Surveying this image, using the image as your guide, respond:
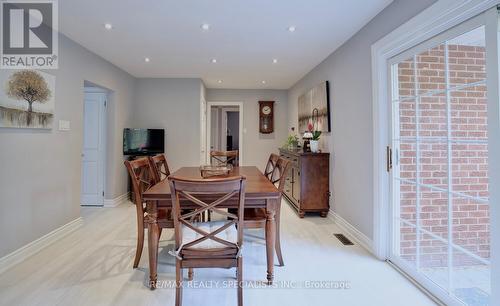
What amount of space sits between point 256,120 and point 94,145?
3472mm

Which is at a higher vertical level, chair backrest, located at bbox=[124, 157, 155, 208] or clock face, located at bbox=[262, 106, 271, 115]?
clock face, located at bbox=[262, 106, 271, 115]

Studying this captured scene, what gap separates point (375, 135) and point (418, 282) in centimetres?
128

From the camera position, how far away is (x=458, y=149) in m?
1.67

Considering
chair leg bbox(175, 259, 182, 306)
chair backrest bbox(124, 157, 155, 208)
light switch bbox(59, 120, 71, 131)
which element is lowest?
chair leg bbox(175, 259, 182, 306)

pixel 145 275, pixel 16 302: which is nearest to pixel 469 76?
pixel 145 275

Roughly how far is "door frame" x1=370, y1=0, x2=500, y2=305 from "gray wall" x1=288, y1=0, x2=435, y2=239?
0.13 meters

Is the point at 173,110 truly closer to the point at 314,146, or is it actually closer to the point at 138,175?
the point at 314,146

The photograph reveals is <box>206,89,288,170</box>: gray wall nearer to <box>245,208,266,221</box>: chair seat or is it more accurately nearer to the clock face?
the clock face

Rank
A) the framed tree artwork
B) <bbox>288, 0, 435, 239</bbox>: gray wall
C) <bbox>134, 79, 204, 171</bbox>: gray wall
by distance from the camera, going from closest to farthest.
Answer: the framed tree artwork, <bbox>288, 0, 435, 239</bbox>: gray wall, <bbox>134, 79, 204, 171</bbox>: gray wall

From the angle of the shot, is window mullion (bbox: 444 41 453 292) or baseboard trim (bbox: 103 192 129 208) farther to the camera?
baseboard trim (bbox: 103 192 129 208)

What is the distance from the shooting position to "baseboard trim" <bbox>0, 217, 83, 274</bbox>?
2220mm

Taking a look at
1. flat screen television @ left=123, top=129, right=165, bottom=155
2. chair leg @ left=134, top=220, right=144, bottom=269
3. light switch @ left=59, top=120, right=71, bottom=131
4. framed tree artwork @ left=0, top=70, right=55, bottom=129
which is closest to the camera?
chair leg @ left=134, top=220, right=144, bottom=269

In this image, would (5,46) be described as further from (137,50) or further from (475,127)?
(475,127)

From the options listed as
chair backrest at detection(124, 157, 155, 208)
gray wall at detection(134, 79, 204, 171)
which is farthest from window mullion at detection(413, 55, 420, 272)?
gray wall at detection(134, 79, 204, 171)
